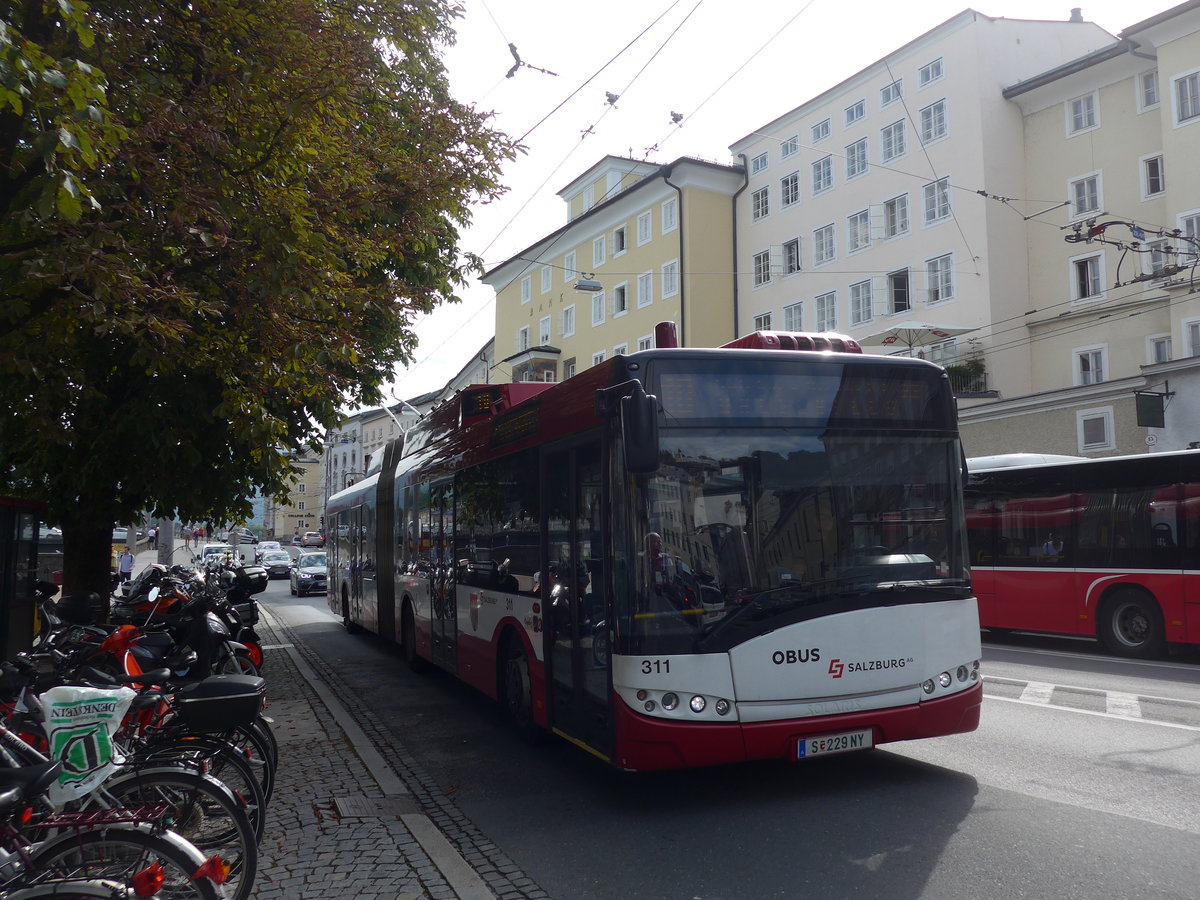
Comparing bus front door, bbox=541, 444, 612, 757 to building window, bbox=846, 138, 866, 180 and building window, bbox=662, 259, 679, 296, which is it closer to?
building window, bbox=846, 138, 866, 180

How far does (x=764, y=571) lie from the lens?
628cm

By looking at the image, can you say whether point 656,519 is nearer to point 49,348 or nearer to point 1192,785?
point 1192,785

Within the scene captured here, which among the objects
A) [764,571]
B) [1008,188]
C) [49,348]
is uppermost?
[1008,188]

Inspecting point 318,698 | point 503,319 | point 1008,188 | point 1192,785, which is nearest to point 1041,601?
point 1192,785

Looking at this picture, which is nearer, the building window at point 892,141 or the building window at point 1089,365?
the building window at point 1089,365

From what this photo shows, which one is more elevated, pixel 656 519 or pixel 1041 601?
pixel 656 519

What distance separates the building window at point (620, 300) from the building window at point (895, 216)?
13814 mm

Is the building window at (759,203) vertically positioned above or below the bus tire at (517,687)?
above

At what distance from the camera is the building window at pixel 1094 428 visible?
86.2 ft

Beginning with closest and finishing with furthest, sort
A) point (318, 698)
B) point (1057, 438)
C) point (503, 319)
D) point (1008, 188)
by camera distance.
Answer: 1. point (318, 698)
2. point (1057, 438)
3. point (1008, 188)
4. point (503, 319)

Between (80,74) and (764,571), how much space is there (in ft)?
15.9

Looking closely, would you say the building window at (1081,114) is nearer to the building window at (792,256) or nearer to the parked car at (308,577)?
the building window at (792,256)

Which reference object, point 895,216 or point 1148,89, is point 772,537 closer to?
point 1148,89

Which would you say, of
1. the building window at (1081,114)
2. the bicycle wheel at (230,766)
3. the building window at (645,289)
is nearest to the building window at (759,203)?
the building window at (645,289)
